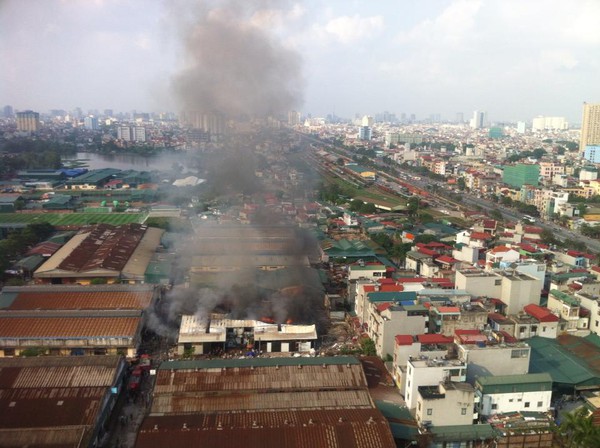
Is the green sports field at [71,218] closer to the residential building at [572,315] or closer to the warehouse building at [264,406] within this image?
the warehouse building at [264,406]

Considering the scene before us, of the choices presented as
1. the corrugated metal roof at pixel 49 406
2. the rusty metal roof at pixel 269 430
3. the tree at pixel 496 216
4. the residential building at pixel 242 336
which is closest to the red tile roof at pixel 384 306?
the residential building at pixel 242 336

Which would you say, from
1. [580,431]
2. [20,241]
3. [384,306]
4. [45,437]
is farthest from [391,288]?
[20,241]

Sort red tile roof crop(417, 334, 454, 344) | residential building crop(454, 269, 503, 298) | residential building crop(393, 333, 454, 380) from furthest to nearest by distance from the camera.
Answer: residential building crop(454, 269, 503, 298), red tile roof crop(417, 334, 454, 344), residential building crop(393, 333, 454, 380)

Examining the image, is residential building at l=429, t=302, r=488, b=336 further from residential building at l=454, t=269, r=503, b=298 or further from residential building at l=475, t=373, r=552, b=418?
residential building at l=475, t=373, r=552, b=418

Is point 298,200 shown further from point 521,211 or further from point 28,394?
point 28,394

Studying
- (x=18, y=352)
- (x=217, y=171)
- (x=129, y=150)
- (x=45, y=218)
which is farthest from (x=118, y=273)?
(x=129, y=150)

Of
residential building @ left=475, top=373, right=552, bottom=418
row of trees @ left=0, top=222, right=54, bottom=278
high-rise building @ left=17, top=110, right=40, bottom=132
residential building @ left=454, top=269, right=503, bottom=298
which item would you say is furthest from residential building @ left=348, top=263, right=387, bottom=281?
high-rise building @ left=17, top=110, right=40, bottom=132
